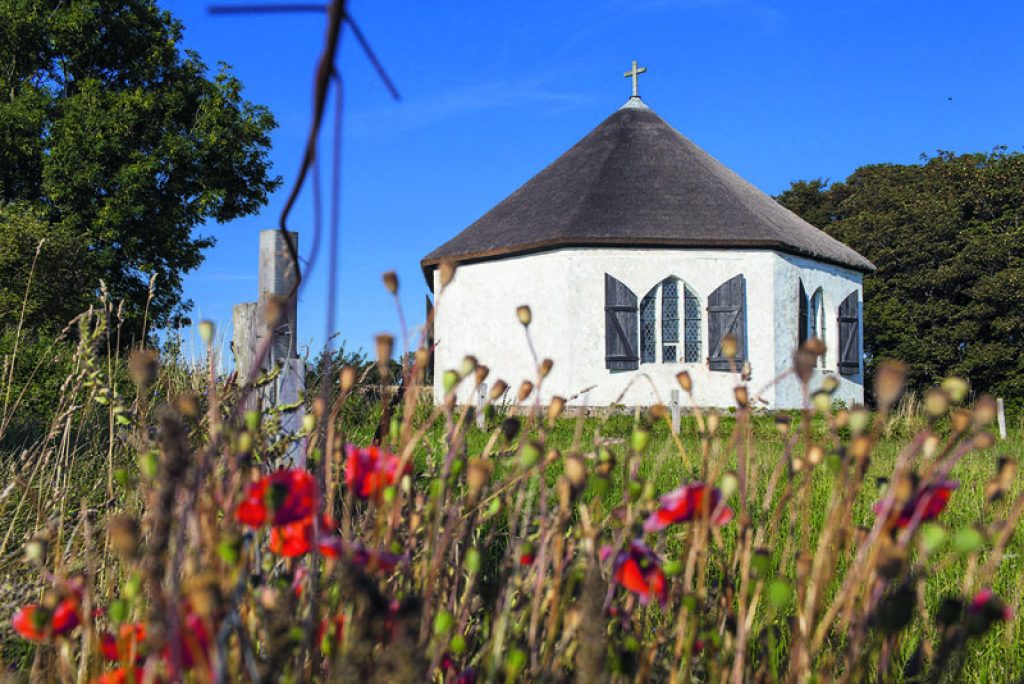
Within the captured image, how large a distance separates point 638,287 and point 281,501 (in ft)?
49.5

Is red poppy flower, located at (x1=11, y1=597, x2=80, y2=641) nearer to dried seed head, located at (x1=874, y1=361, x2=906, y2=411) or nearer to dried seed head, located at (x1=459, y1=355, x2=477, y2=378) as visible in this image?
dried seed head, located at (x1=459, y1=355, x2=477, y2=378)

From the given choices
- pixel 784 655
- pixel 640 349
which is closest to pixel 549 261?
pixel 640 349

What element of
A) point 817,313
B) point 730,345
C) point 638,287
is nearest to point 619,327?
point 638,287

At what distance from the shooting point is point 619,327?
603 inches

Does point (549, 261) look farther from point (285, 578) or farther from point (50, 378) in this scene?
point (285, 578)

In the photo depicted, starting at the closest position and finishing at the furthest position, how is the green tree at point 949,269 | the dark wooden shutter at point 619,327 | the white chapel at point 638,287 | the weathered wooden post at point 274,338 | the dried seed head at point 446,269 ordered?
the dried seed head at point 446,269 < the weathered wooden post at point 274,338 < the dark wooden shutter at point 619,327 < the white chapel at point 638,287 < the green tree at point 949,269

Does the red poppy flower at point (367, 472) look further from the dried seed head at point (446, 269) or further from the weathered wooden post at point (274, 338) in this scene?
the weathered wooden post at point (274, 338)

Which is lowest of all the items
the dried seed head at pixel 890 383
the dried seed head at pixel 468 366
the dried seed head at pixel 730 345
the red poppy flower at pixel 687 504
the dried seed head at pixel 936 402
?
the red poppy flower at pixel 687 504

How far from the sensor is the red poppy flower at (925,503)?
41.1 inches

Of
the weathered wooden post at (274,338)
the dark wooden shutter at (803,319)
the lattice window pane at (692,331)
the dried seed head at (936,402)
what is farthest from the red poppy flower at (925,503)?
the dark wooden shutter at (803,319)

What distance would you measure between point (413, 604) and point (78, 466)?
4.73 m

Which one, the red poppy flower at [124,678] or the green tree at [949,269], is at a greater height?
the green tree at [949,269]

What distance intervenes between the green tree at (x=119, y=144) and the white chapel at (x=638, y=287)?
798cm

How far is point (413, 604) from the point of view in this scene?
0.80 metres
